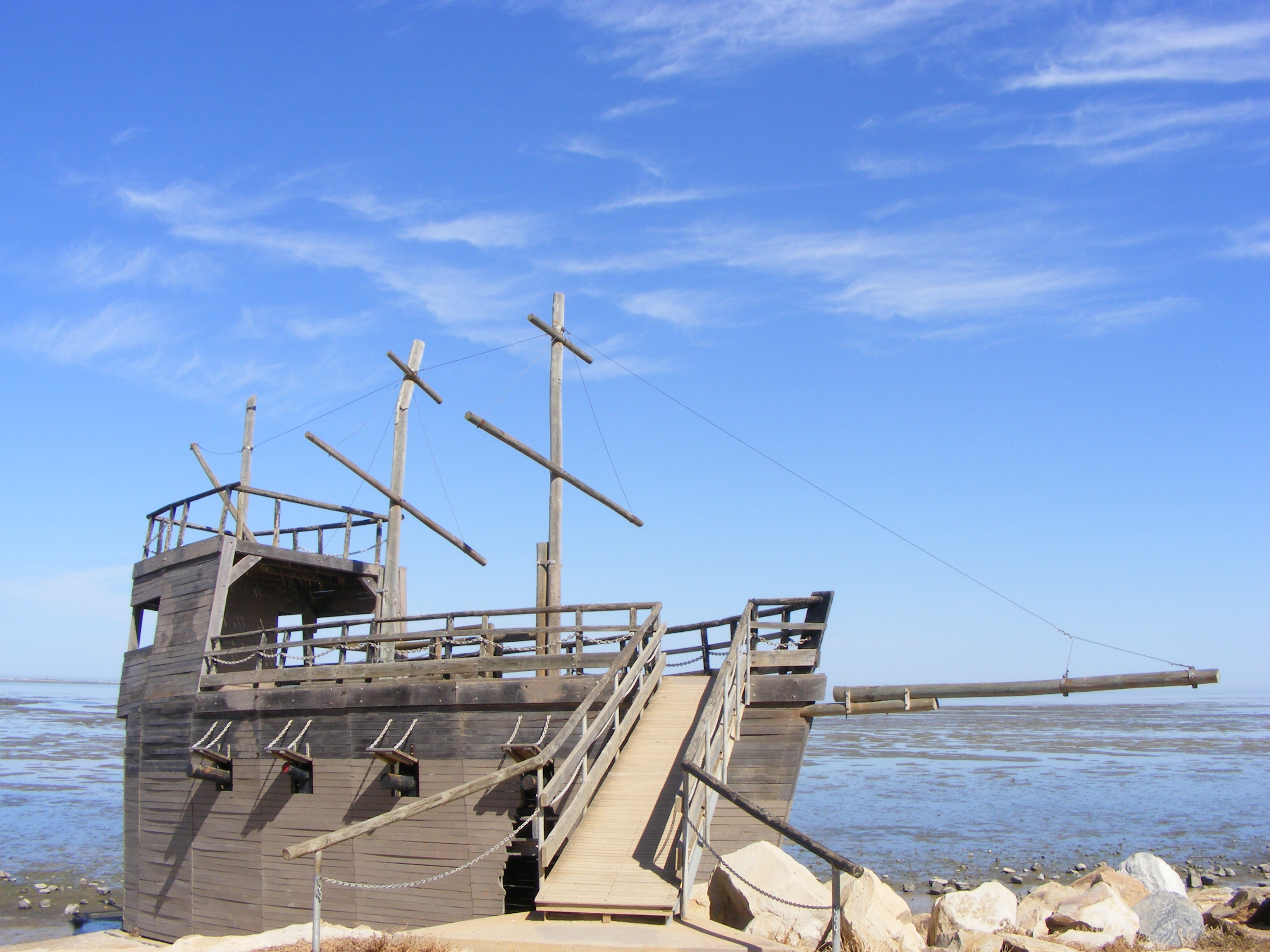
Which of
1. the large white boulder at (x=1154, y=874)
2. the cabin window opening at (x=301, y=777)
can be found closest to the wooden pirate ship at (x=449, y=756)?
the cabin window opening at (x=301, y=777)

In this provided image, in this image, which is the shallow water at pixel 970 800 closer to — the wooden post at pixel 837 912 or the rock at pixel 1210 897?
the rock at pixel 1210 897

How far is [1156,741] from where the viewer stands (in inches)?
2067

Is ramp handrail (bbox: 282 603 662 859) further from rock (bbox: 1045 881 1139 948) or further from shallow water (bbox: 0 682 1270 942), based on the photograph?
shallow water (bbox: 0 682 1270 942)

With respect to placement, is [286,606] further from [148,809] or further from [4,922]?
[4,922]

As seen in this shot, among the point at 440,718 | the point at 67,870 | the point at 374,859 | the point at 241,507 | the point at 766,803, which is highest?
the point at 241,507

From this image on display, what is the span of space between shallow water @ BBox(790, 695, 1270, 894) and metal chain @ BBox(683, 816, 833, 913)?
11797 mm

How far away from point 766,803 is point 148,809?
10.6m

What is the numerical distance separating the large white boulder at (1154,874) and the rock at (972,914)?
4686 millimetres

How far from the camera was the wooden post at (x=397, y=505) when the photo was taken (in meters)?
18.5

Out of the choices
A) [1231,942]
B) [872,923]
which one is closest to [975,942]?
[872,923]

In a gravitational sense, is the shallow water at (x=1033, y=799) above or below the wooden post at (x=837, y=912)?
below

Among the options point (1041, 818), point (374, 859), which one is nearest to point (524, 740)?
point (374, 859)

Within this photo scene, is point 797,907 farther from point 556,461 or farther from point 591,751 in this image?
point 556,461

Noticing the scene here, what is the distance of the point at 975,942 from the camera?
845 centimetres
